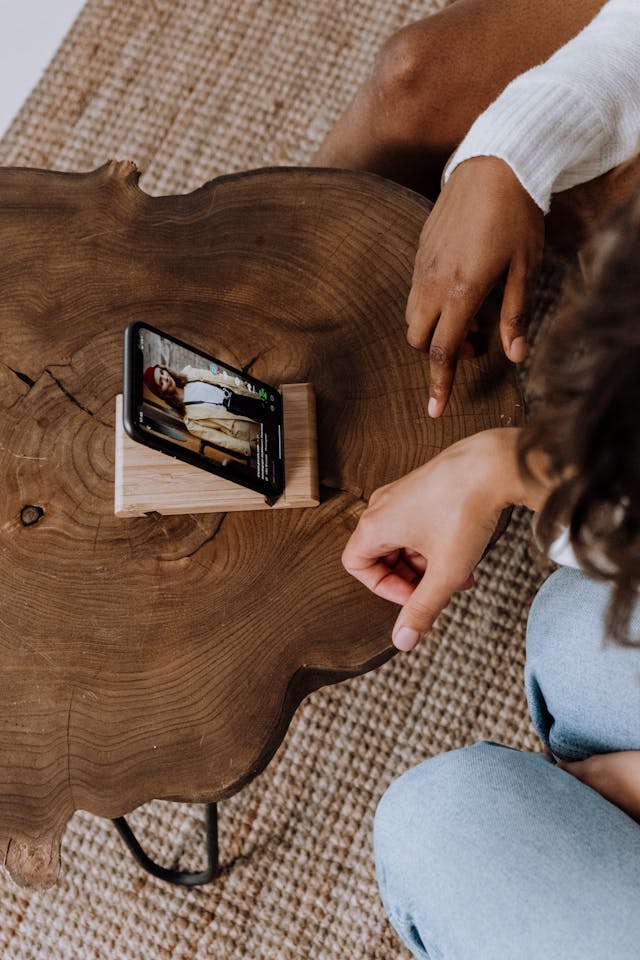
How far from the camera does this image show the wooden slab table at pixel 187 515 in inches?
26.7

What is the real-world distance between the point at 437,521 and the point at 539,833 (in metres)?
0.24

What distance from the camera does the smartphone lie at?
A: 61 centimetres

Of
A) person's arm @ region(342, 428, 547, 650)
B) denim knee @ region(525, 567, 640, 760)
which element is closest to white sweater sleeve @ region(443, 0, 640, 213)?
person's arm @ region(342, 428, 547, 650)

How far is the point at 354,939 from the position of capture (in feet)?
3.32

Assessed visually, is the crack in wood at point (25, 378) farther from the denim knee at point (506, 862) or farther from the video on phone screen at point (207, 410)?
the denim knee at point (506, 862)

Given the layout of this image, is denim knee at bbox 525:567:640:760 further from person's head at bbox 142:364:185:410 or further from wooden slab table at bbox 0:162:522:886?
person's head at bbox 142:364:185:410

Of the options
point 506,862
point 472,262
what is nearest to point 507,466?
point 472,262

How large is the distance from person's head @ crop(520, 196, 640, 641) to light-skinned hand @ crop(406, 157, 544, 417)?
0.17 meters

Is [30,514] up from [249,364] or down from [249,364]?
down

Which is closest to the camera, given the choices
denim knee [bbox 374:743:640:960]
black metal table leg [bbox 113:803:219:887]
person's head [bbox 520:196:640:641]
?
person's head [bbox 520:196:640:641]

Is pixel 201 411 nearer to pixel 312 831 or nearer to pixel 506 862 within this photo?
pixel 506 862

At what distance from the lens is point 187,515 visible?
71cm

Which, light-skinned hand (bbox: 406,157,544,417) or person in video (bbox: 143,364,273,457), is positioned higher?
light-skinned hand (bbox: 406,157,544,417)

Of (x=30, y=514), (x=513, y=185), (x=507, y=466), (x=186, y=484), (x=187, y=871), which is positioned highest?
(x=513, y=185)
